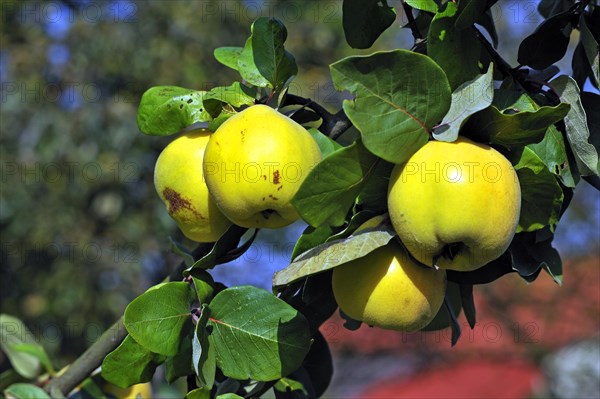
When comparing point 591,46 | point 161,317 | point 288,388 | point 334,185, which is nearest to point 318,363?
point 288,388

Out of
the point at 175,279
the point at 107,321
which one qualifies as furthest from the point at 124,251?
the point at 175,279

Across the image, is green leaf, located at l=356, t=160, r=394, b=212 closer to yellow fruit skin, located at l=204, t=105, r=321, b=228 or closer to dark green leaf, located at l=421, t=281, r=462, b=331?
yellow fruit skin, located at l=204, t=105, r=321, b=228

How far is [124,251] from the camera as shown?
3418 millimetres

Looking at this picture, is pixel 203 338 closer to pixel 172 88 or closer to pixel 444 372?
pixel 172 88

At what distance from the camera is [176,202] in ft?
2.62

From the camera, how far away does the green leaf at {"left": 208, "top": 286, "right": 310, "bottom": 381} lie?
2.50 ft

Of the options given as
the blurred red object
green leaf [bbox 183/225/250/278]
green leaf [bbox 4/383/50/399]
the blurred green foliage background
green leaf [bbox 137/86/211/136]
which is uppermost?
green leaf [bbox 137/86/211/136]

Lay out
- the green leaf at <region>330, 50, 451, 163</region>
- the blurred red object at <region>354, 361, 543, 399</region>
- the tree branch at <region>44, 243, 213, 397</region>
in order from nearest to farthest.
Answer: the green leaf at <region>330, 50, 451, 163</region>, the tree branch at <region>44, 243, 213, 397</region>, the blurred red object at <region>354, 361, 543, 399</region>

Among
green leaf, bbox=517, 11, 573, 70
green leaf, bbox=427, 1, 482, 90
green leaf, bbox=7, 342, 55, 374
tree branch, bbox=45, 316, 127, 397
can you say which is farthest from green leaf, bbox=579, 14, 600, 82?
green leaf, bbox=7, 342, 55, 374

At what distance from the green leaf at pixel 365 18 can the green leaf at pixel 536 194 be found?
0.75ft

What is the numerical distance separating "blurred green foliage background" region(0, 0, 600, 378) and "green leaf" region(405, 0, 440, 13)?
256 centimetres

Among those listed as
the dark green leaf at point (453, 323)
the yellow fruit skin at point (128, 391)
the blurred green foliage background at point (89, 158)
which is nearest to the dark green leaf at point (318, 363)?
the dark green leaf at point (453, 323)

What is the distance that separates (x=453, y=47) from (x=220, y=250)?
0.99 feet

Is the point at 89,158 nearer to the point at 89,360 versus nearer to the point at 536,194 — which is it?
the point at 89,360
